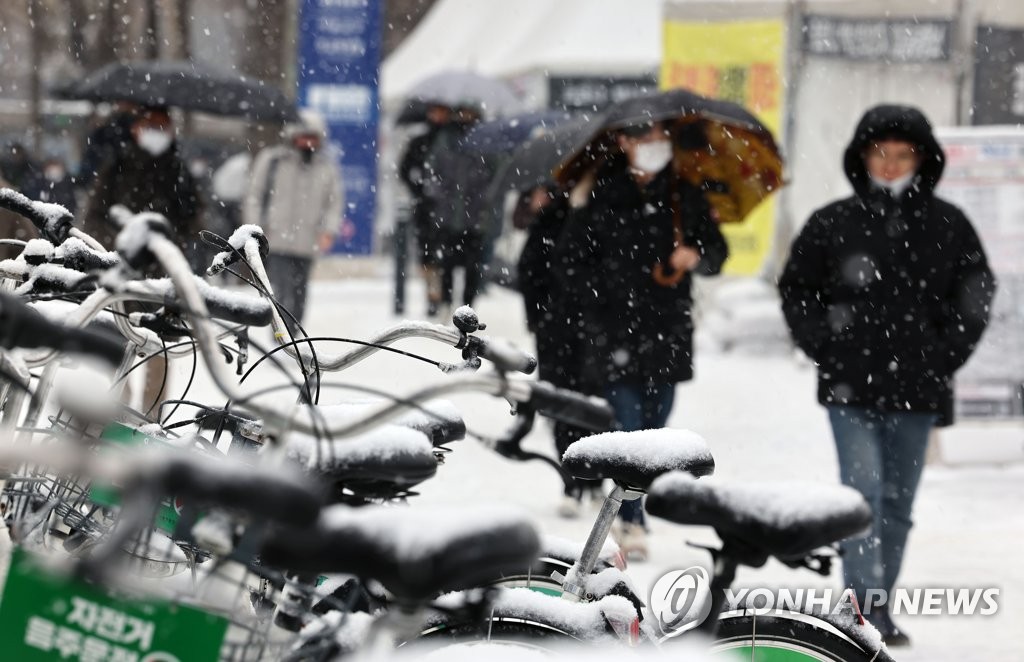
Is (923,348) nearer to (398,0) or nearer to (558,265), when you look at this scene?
(558,265)

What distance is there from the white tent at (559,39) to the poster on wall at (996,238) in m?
11.5

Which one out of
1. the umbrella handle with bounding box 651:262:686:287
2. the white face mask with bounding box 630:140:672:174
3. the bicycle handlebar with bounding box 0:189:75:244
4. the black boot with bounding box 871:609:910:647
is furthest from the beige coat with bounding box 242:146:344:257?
the bicycle handlebar with bounding box 0:189:75:244

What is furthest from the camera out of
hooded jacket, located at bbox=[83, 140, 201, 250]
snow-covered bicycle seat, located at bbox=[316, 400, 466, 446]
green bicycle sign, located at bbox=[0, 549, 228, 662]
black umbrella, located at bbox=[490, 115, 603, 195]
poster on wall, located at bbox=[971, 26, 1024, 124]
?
poster on wall, located at bbox=[971, 26, 1024, 124]

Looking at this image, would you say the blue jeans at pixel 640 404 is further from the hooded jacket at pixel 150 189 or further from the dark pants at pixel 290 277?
the dark pants at pixel 290 277

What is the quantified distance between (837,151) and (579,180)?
24.3 ft

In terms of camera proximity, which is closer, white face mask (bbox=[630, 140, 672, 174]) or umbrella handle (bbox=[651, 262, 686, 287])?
umbrella handle (bbox=[651, 262, 686, 287])

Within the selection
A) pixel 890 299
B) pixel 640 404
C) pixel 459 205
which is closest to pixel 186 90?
pixel 459 205

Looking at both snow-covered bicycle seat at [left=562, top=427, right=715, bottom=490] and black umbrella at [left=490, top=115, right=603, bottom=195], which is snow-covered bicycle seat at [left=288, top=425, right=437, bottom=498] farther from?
black umbrella at [left=490, top=115, right=603, bottom=195]

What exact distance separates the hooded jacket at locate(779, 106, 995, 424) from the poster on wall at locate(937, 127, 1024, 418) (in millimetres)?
3321

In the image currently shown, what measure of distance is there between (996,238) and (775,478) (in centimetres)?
202

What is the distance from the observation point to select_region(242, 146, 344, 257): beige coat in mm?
12398

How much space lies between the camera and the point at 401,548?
6.40ft

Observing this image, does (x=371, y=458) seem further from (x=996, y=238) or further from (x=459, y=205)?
(x=459, y=205)

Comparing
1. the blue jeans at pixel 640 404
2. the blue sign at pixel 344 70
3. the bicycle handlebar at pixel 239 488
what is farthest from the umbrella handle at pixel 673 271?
the blue sign at pixel 344 70
